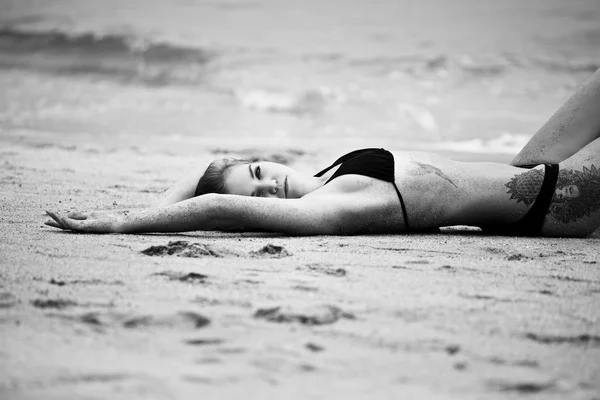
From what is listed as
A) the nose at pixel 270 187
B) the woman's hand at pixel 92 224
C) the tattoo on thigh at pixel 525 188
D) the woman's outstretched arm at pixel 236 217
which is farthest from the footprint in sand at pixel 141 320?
the tattoo on thigh at pixel 525 188

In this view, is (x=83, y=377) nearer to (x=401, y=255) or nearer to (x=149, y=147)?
(x=401, y=255)

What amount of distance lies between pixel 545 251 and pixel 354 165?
3.14 ft

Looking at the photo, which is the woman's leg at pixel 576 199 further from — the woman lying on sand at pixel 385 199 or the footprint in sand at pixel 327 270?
the footprint in sand at pixel 327 270

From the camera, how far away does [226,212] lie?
3.07 m

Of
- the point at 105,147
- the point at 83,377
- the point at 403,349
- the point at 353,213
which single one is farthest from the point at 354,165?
the point at 105,147

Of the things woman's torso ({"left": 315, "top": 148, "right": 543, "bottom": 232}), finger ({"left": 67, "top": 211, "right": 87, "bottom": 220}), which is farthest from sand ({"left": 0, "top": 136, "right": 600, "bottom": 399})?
finger ({"left": 67, "top": 211, "right": 87, "bottom": 220})

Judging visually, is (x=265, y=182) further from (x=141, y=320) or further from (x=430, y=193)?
(x=141, y=320)

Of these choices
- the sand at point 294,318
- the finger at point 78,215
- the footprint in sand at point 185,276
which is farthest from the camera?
the finger at point 78,215

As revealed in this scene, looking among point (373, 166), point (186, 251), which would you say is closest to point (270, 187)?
point (373, 166)

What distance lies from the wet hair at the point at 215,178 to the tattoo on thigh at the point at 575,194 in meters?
1.55

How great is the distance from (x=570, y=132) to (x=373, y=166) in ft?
3.75

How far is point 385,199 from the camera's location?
321 cm

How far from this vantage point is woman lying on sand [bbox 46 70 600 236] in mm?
3131

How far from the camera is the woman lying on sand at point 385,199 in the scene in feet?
10.3
